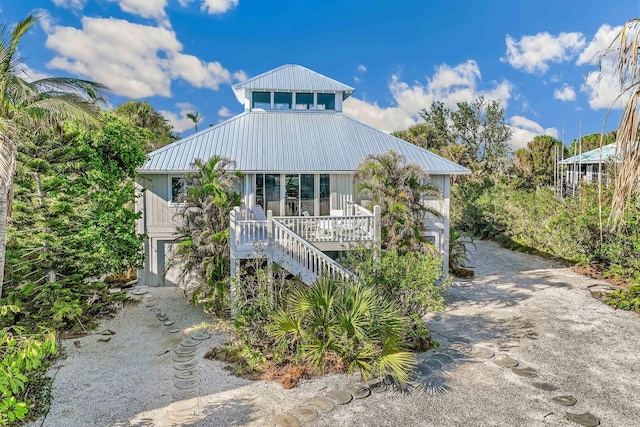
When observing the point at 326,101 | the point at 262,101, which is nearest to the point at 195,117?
the point at 262,101

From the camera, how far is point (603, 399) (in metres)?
6.99

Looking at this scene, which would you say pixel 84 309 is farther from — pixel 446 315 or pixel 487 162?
pixel 487 162

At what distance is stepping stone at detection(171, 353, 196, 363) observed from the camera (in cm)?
877

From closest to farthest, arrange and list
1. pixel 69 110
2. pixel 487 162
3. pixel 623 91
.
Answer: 1. pixel 623 91
2. pixel 69 110
3. pixel 487 162

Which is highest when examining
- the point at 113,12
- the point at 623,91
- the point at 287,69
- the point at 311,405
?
the point at 113,12

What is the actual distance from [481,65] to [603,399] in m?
28.3

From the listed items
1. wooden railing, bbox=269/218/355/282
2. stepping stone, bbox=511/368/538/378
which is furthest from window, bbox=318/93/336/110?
stepping stone, bbox=511/368/538/378

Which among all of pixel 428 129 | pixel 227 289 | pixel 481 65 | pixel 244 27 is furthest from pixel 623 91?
pixel 428 129

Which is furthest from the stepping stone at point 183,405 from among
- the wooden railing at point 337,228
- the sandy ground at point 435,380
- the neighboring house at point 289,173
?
the wooden railing at point 337,228

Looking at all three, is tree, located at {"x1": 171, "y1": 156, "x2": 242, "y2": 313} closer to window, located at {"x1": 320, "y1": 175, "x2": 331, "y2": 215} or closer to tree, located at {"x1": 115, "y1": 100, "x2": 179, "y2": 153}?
window, located at {"x1": 320, "y1": 175, "x2": 331, "y2": 215}

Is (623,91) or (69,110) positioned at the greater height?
(69,110)

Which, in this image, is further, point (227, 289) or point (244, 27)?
point (244, 27)

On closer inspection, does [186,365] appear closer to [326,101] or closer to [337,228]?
[337,228]

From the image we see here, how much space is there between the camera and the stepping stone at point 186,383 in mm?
7586
